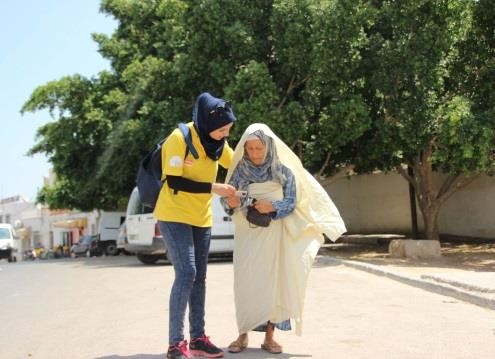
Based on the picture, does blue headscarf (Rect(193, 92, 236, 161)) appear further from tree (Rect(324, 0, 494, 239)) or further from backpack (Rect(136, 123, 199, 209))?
tree (Rect(324, 0, 494, 239))

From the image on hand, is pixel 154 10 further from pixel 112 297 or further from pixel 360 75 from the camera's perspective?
pixel 112 297

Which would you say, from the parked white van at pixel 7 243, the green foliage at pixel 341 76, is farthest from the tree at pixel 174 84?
the parked white van at pixel 7 243

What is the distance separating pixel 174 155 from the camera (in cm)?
448

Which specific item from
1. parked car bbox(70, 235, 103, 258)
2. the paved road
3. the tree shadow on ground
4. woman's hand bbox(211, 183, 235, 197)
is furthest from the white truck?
woman's hand bbox(211, 183, 235, 197)

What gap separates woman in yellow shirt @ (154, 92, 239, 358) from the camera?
4.49m

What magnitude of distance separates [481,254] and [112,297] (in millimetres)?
9157

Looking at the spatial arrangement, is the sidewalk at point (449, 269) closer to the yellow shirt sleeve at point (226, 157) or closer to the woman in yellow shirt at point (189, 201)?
the yellow shirt sleeve at point (226, 157)

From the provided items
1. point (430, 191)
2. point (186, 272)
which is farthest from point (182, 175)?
point (430, 191)

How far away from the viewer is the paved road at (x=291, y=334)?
505 centimetres

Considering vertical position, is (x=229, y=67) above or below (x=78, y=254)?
above

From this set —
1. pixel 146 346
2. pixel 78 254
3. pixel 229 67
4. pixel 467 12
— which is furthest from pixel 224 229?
pixel 78 254

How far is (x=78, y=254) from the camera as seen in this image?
118 ft

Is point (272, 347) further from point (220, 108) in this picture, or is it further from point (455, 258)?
point (455, 258)

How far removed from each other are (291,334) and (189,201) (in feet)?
5.92
